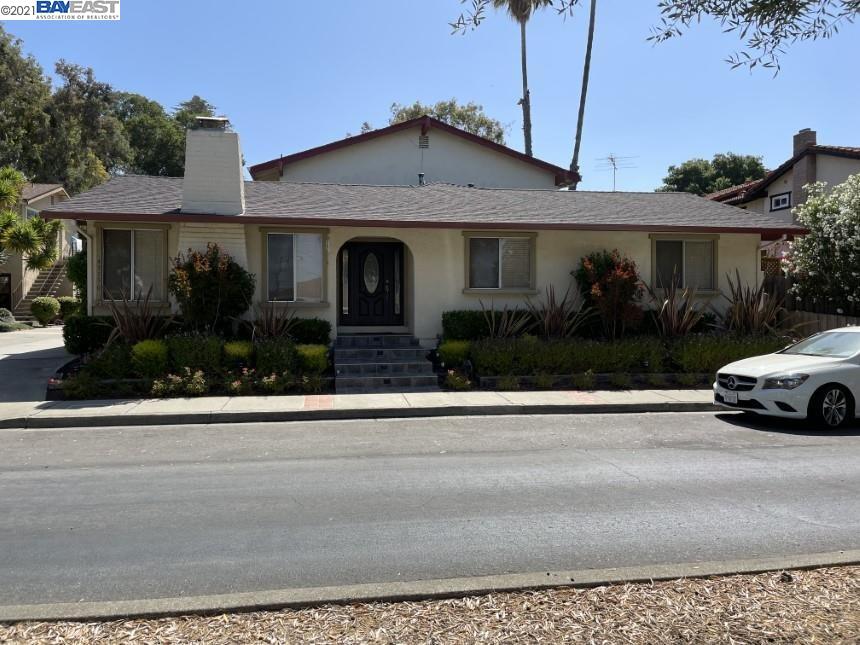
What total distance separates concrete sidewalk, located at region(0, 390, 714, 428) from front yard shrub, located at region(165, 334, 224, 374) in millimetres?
803

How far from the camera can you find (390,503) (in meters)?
6.10

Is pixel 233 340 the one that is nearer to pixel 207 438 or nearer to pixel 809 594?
pixel 207 438

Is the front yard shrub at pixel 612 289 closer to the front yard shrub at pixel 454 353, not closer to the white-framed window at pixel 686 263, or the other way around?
the white-framed window at pixel 686 263

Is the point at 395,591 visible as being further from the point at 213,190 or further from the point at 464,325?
the point at 213,190

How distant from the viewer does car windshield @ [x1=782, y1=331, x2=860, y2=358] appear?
397 inches

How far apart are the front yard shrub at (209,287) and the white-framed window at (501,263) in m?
4.88

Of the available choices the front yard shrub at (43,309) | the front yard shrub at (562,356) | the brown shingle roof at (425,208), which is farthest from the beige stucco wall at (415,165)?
the front yard shrub at (43,309)

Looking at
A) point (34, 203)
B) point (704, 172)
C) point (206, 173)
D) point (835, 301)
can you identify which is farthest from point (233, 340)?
point (704, 172)

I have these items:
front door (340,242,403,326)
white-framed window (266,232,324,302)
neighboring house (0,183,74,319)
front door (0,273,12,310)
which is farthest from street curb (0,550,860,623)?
front door (0,273,12,310)

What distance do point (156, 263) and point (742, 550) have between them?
41.1ft

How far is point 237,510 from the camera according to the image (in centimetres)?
591

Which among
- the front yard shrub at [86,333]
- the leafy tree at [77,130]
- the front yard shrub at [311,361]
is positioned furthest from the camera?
the leafy tree at [77,130]

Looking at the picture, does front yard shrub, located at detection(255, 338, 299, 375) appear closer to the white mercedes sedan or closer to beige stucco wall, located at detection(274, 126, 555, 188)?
the white mercedes sedan

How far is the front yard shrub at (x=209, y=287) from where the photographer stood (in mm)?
13055
